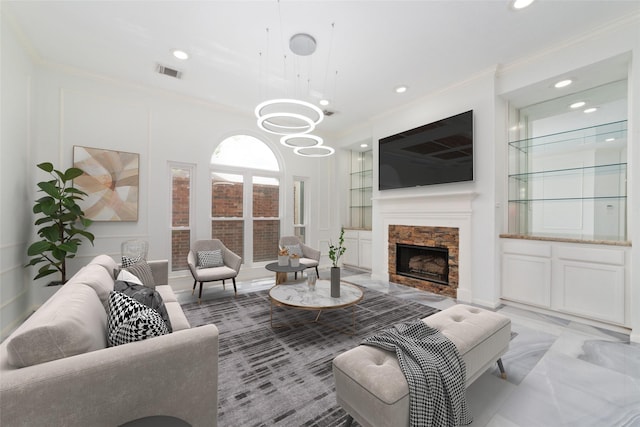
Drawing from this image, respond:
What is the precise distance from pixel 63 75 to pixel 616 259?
7.09 metres

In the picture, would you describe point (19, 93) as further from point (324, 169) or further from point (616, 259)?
point (616, 259)

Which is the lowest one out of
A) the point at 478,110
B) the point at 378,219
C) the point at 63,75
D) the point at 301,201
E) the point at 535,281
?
the point at 535,281

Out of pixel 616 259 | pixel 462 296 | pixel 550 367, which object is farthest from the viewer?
pixel 462 296

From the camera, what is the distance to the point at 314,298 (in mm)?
2822

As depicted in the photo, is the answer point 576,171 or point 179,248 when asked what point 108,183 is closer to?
point 179,248

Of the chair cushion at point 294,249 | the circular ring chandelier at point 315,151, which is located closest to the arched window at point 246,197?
the chair cushion at point 294,249

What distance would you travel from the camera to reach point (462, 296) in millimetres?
3801

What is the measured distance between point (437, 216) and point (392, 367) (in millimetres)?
3249

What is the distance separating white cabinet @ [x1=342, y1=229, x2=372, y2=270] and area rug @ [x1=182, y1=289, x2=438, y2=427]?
182 centimetres

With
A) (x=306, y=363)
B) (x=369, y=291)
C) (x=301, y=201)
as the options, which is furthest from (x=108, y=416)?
(x=301, y=201)

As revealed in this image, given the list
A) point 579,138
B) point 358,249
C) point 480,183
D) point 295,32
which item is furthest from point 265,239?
point 579,138

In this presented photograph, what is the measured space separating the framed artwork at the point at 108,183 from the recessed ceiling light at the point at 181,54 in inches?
65.2

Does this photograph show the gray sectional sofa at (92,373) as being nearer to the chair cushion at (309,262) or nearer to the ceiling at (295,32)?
the ceiling at (295,32)

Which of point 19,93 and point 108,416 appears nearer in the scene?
point 108,416
